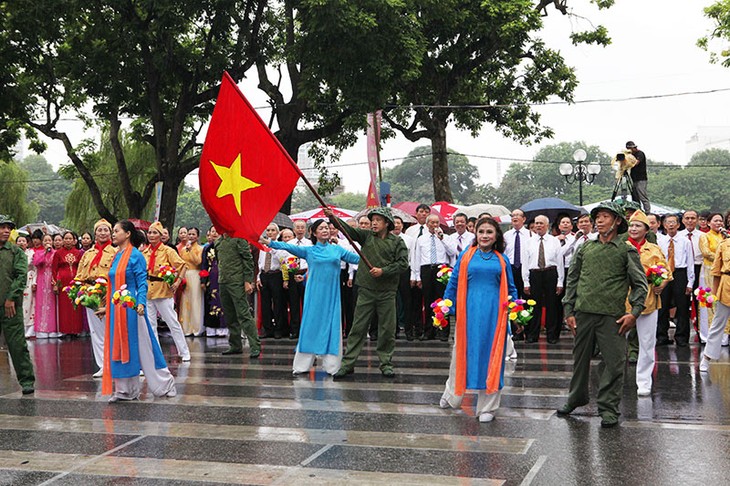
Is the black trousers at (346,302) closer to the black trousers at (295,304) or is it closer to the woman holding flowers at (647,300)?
the black trousers at (295,304)

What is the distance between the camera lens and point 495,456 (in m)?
6.25

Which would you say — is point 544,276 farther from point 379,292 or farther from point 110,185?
point 110,185

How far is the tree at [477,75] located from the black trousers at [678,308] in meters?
13.0

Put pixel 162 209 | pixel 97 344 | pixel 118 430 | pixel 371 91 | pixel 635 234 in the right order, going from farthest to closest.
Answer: pixel 162 209 → pixel 371 91 → pixel 97 344 → pixel 635 234 → pixel 118 430

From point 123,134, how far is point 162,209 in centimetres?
2425

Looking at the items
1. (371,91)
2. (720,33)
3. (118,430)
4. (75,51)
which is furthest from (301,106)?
(118,430)

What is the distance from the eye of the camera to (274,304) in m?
15.8

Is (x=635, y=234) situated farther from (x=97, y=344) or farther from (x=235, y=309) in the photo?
(x=97, y=344)

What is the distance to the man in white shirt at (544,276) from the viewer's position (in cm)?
1374

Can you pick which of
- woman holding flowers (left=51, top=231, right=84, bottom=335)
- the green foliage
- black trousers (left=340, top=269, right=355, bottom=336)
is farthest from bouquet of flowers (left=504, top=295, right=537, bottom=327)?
the green foliage

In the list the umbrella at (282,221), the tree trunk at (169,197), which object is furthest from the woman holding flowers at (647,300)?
the tree trunk at (169,197)

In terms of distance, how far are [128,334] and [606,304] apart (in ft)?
15.2

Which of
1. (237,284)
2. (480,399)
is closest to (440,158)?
(237,284)

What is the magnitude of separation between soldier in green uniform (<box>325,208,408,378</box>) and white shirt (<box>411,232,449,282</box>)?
13.7 ft
